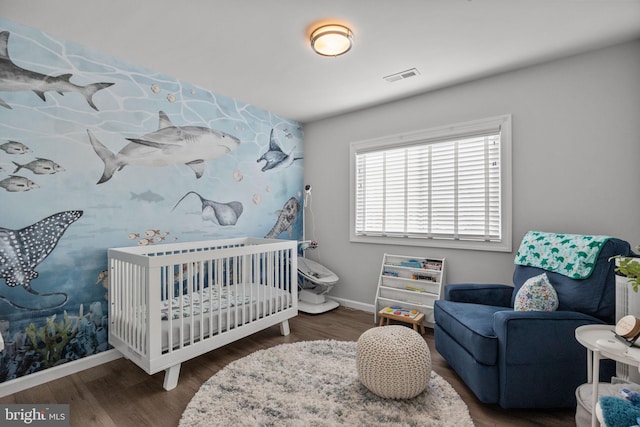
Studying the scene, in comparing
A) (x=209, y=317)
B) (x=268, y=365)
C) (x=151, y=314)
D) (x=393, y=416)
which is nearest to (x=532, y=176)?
(x=393, y=416)

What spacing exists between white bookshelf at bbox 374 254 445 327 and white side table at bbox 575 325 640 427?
1419mm

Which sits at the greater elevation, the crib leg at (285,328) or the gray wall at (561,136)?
the gray wall at (561,136)

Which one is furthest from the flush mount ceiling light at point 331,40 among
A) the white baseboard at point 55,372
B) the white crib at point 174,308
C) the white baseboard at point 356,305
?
the white baseboard at point 55,372

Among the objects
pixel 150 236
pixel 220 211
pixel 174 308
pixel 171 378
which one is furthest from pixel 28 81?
pixel 171 378

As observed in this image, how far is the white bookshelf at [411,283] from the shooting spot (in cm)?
295

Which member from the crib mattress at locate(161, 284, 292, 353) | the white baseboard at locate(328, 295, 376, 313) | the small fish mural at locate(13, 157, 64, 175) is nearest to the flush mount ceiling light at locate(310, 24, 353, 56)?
the crib mattress at locate(161, 284, 292, 353)

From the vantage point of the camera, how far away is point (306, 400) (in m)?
1.77

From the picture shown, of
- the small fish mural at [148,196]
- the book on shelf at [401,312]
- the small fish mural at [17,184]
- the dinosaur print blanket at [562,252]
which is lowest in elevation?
the book on shelf at [401,312]

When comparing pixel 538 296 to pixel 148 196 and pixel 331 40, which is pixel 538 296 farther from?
pixel 148 196

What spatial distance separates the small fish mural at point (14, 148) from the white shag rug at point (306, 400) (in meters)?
1.93

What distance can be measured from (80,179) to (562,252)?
11.2 feet

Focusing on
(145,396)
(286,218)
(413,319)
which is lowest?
(145,396)

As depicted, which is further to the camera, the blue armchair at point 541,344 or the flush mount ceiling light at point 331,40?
the flush mount ceiling light at point 331,40

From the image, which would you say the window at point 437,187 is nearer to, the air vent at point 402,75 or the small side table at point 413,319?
the air vent at point 402,75
